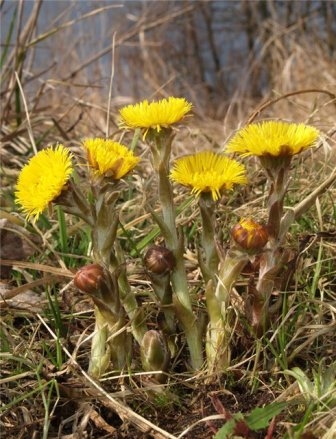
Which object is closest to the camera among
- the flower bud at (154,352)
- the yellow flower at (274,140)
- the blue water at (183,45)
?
the yellow flower at (274,140)

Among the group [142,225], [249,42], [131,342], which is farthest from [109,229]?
[249,42]

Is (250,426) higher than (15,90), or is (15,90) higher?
(15,90)

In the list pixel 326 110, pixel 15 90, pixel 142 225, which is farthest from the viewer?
pixel 326 110

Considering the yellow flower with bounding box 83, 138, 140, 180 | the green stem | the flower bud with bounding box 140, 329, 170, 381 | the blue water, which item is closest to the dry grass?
the flower bud with bounding box 140, 329, 170, 381

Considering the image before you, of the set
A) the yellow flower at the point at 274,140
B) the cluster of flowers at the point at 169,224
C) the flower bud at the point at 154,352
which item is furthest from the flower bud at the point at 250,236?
the flower bud at the point at 154,352

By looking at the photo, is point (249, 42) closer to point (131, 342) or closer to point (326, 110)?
point (326, 110)

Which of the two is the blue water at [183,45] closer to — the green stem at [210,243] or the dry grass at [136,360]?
the dry grass at [136,360]

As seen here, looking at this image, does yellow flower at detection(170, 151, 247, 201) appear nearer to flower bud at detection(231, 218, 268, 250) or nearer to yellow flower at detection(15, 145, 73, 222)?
flower bud at detection(231, 218, 268, 250)
